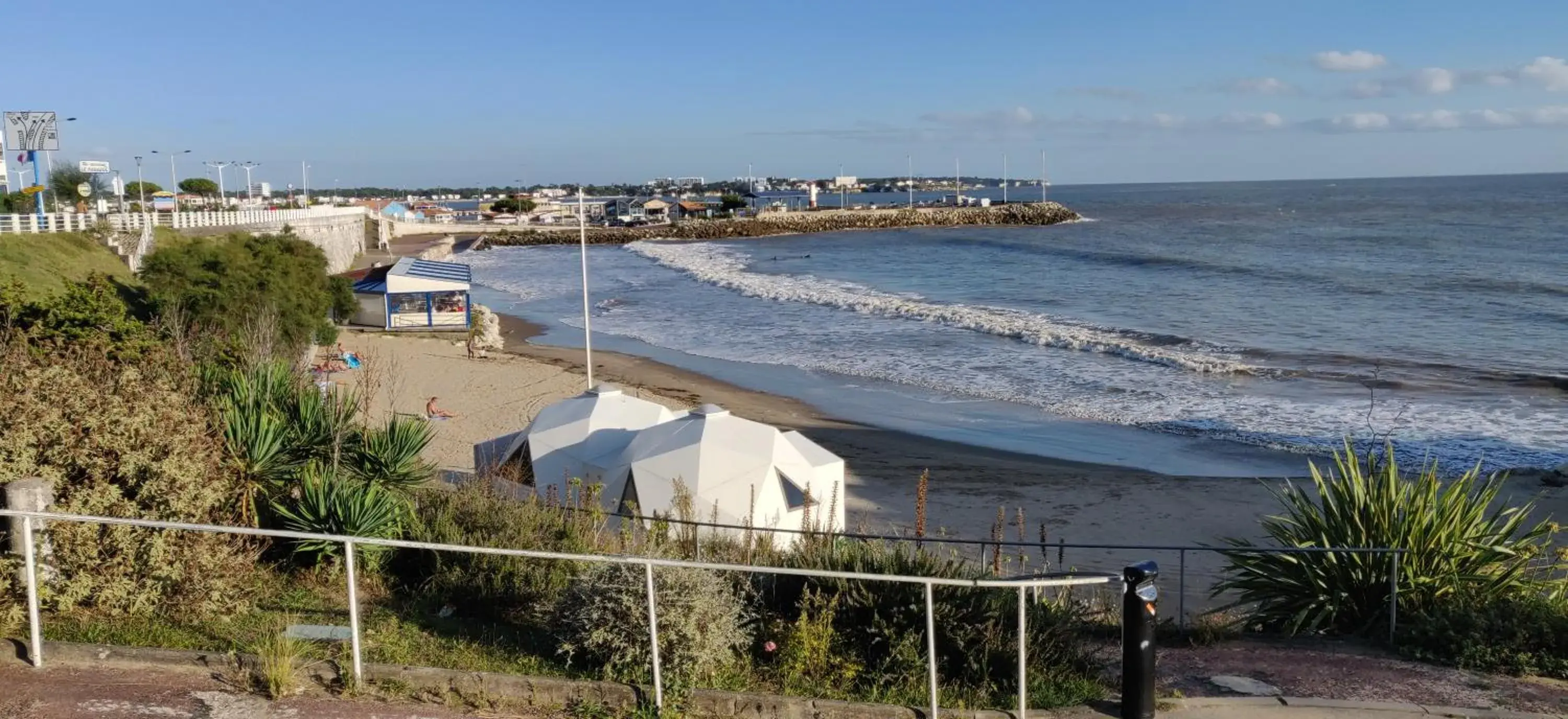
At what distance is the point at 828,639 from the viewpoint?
20.2 ft

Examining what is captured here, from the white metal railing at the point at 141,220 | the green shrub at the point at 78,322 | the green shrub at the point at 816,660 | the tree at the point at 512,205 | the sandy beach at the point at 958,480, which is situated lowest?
the sandy beach at the point at 958,480

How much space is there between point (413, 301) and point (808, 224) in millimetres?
76446

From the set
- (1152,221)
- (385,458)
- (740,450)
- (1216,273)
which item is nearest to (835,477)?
(740,450)

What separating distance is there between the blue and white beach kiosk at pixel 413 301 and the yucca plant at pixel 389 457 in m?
25.8

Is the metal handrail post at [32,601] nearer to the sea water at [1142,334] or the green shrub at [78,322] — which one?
the green shrub at [78,322]

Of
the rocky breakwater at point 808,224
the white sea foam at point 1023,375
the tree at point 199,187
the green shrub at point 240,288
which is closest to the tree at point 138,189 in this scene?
the tree at point 199,187

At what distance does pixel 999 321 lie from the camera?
37.0 metres

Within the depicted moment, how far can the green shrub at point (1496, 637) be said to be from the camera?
6.44 metres

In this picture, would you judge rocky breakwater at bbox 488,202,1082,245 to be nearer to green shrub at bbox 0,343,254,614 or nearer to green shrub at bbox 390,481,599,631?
green shrub at bbox 390,481,599,631

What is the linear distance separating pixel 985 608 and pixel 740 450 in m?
7.68

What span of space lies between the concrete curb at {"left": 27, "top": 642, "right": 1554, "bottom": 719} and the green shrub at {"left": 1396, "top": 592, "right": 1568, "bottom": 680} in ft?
2.66

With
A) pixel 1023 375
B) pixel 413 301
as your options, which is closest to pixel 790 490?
pixel 1023 375

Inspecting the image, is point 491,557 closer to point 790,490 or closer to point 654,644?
point 654,644

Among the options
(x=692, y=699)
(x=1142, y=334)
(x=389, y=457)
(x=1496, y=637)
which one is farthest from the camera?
(x=1142, y=334)
